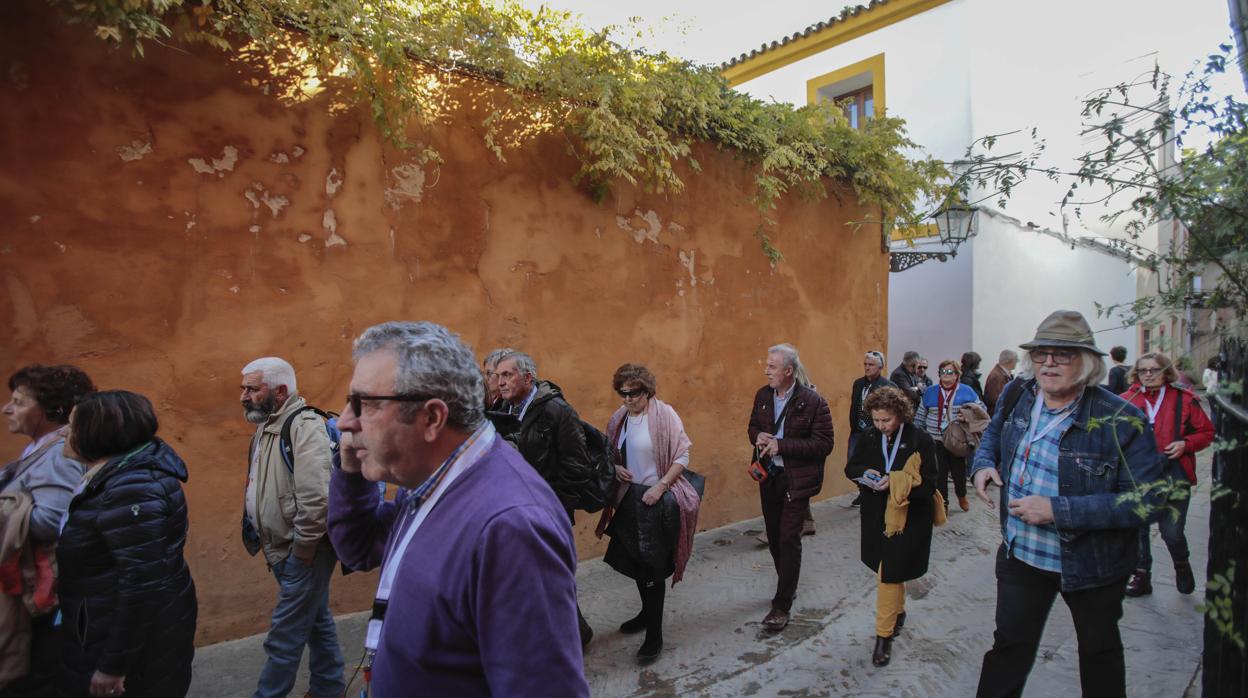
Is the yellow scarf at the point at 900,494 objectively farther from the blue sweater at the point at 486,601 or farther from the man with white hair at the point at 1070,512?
the blue sweater at the point at 486,601

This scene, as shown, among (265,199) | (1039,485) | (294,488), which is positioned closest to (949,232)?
(1039,485)

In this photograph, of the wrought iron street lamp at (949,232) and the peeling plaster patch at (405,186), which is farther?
the wrought iron street lamp at (949,232)

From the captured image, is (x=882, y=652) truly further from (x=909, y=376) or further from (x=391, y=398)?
(x=909, y=376)

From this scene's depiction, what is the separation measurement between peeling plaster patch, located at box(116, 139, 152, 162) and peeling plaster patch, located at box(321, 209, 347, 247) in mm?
1037

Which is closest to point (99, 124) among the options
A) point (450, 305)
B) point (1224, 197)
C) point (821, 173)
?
point (450, 305)

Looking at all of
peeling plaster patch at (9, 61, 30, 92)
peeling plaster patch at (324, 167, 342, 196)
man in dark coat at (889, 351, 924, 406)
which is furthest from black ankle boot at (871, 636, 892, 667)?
peeling plaster patch at (9, 61, 30, 92)

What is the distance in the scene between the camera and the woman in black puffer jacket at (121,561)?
2.68 meters

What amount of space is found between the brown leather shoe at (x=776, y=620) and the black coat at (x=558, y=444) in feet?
5.87

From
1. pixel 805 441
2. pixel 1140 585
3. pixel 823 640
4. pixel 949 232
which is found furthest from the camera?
pixel 949 232

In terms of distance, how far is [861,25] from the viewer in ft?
46.7

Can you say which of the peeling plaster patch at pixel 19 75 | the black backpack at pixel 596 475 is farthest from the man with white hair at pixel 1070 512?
the peeling plaster patch at pixel 19 75

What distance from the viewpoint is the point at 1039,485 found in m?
3.15

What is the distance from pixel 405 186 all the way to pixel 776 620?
4025 mm

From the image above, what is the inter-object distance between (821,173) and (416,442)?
7.96 meters
